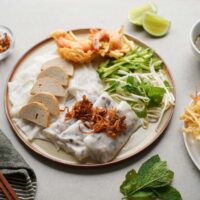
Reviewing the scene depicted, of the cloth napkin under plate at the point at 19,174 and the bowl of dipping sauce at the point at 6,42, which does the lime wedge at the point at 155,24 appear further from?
the cloth napkin under plate at the point at 19,174

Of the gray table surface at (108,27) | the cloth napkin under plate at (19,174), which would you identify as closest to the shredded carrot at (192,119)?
the gray table surface at (108,27)

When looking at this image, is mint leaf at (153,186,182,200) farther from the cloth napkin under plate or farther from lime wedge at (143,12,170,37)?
lime wedge at (143,12,170,37)

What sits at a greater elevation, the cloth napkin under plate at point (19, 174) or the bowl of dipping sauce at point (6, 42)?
the bowl of dipping sauce at point (6, 42)

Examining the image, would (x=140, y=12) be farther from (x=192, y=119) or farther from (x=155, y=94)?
(x=192, y=119)

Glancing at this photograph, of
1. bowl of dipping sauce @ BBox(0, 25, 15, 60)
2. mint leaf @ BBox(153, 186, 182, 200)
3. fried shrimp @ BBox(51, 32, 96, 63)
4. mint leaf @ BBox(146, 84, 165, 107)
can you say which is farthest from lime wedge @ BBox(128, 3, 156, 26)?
mint leaf @ BBox(153, 186, 182, 200)

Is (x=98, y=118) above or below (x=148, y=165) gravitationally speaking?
above

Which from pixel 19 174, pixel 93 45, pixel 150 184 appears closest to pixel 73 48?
pixel 93 45
